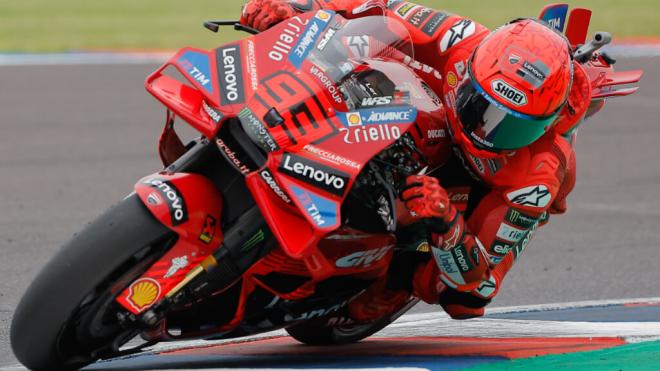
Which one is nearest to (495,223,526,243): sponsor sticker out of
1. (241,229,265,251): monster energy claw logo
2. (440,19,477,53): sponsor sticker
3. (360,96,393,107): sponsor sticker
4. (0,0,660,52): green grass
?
(360,96,393,107): sponsor sticker

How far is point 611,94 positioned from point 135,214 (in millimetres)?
2003

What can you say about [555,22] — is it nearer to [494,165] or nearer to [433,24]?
[433,24]

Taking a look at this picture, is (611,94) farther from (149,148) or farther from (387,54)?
(149,148)

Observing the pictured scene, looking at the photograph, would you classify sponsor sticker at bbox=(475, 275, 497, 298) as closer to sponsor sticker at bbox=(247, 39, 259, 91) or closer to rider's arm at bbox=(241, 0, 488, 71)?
rider's arm at bbox=(241, 0, 488, 71)

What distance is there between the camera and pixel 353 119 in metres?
3.91

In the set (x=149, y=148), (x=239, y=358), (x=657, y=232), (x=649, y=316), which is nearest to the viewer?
(x=239, y=358)

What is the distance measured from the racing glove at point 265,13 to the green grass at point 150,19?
40.7ft

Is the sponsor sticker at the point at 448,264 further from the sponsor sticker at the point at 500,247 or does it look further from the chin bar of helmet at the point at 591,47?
the chin bar of helmet at the point at 591,47

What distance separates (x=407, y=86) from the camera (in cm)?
422

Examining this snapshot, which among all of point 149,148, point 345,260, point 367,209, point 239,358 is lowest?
point 149,148

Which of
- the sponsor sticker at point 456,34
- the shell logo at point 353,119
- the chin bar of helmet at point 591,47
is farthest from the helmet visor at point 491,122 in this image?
the sponsor sticker at point 456,34

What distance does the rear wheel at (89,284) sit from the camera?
385 cm

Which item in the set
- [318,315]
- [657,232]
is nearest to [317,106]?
[318,315]

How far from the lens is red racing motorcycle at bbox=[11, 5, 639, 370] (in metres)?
3.79
